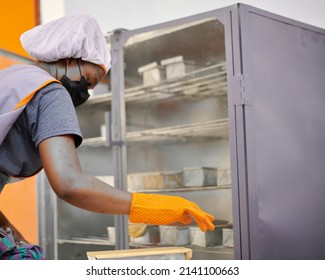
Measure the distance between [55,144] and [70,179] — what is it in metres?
0.10

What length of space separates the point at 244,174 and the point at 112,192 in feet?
4.35

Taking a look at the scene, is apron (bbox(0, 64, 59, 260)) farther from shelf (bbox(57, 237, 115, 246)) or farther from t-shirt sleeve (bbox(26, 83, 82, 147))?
shelf (bbox(57, 237, 115, 246))

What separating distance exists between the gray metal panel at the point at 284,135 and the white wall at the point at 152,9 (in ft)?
1.08

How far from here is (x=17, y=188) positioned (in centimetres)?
376

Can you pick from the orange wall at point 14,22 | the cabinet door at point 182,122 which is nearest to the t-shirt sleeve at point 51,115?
the cabinet door at point 182,122

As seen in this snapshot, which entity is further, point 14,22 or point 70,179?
point 14,22

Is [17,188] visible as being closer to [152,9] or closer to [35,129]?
[152,9]

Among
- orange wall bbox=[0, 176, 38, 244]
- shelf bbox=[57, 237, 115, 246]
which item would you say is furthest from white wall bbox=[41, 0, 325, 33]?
shelf bbox=[57, 237, 115, 246]

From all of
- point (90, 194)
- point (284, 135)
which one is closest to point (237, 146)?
point (284, 135)

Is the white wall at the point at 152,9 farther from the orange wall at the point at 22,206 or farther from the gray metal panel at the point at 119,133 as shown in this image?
the orange wall at the point at 22,206

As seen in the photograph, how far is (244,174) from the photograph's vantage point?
2.69 meters

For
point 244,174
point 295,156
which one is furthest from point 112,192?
point 295,156

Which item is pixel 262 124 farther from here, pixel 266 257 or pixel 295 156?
pixel 266 257

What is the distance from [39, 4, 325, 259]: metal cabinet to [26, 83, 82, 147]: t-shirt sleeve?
1.38m
